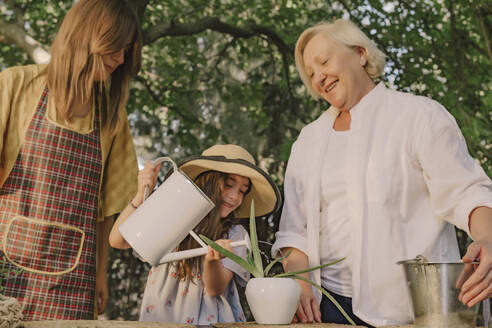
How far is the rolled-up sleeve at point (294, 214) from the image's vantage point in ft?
6.54

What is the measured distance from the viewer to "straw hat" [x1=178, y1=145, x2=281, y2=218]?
229 cm

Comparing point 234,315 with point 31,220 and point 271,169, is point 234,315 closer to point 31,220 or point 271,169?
point 31,220

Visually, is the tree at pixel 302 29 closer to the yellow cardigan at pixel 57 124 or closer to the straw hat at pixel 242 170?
the straw hat at pixel 242 170

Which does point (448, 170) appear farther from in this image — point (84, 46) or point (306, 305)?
point (84, 46)

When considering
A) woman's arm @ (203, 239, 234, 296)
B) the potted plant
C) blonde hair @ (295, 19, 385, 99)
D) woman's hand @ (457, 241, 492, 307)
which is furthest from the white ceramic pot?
blonde hair @ (295, 19, 385, 99)

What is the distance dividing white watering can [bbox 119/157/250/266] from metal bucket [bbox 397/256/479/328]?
639 millimetres

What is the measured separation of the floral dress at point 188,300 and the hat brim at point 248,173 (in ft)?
0.80

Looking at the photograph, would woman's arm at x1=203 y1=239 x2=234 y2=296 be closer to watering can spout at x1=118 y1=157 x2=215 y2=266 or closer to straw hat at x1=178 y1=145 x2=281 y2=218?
straw hat at x1=178 y1=145 x2=281 y2=218

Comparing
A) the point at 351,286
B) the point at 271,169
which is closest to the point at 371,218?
the point at 351,286

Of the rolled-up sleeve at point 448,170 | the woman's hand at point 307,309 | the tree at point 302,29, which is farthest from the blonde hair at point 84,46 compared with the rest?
the tree at point 302,29

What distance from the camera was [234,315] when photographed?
2.49m

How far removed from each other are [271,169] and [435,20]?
7.88ft

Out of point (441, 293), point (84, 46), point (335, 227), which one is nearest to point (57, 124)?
point (84, 46)

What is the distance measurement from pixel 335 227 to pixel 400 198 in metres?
0.26
